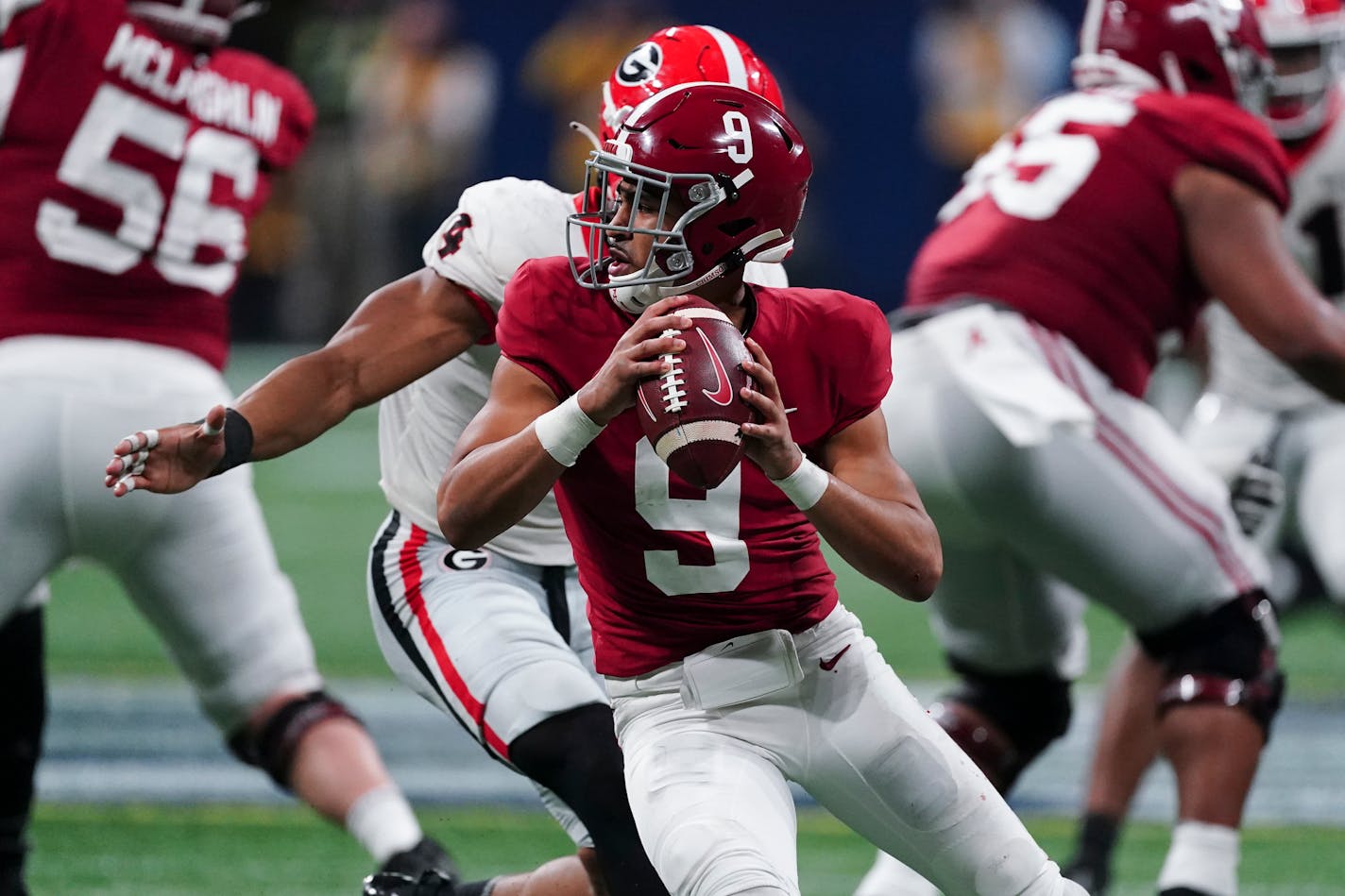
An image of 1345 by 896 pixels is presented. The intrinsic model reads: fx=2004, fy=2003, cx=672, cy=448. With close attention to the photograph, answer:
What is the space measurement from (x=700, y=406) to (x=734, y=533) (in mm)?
382

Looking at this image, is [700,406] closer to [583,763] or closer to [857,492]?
[857,492]

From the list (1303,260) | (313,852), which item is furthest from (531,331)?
(1303,260)

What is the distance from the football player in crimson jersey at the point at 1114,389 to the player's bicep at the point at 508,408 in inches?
46.4

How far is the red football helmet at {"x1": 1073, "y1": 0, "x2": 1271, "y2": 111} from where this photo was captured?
12.5ft

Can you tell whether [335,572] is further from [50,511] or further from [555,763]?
[555,763]

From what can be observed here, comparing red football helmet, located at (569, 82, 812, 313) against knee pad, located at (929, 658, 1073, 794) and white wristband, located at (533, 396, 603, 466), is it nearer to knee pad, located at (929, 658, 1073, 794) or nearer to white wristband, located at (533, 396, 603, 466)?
white wristband, located at (533, 396, 603, 466)

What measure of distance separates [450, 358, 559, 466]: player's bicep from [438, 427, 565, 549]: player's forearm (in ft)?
0.07

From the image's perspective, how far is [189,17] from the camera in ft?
12.6

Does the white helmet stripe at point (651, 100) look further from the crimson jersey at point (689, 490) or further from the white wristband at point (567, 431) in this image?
the white wristband at point (567, 431)

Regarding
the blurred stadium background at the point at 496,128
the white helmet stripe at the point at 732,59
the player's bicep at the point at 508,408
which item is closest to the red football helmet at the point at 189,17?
the white helmet stripe at the point at 732,59

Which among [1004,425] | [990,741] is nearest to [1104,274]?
[1004,425]

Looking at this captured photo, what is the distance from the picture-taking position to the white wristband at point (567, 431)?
97.7 inches

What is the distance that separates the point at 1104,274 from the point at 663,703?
4.79 feet

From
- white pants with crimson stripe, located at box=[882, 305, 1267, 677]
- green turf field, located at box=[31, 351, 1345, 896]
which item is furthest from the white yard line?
white pants with crimson stripe, located at box=[882, 305, 1267, 677]
